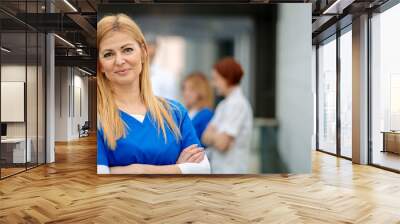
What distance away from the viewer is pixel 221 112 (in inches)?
255

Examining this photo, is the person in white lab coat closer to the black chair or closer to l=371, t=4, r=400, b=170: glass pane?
l=371, t=4, r=400, b=170: glass pane

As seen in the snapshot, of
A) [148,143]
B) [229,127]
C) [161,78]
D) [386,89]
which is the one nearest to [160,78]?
[161,78]

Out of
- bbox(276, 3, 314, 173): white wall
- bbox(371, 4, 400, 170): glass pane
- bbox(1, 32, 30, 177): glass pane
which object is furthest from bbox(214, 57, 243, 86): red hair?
bbox(1, 32, 30, 177): glass pane

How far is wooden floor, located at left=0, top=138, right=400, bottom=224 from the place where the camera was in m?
4.19

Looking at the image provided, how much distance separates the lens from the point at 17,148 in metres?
7.15

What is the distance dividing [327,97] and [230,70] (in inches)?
213

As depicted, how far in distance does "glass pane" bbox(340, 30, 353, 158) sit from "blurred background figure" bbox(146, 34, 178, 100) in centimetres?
464

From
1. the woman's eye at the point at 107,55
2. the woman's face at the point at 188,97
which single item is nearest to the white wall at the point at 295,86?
the woman's face at the point at 188,97

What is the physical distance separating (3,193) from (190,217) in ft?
9.24

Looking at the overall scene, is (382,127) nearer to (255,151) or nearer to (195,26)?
(255,151)

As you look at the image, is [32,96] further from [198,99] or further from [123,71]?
[198,99]

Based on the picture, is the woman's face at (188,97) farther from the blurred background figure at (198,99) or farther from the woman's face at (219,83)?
the woman's face at (219,83)

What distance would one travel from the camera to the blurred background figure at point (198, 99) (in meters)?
6.49

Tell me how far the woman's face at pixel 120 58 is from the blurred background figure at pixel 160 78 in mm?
179
